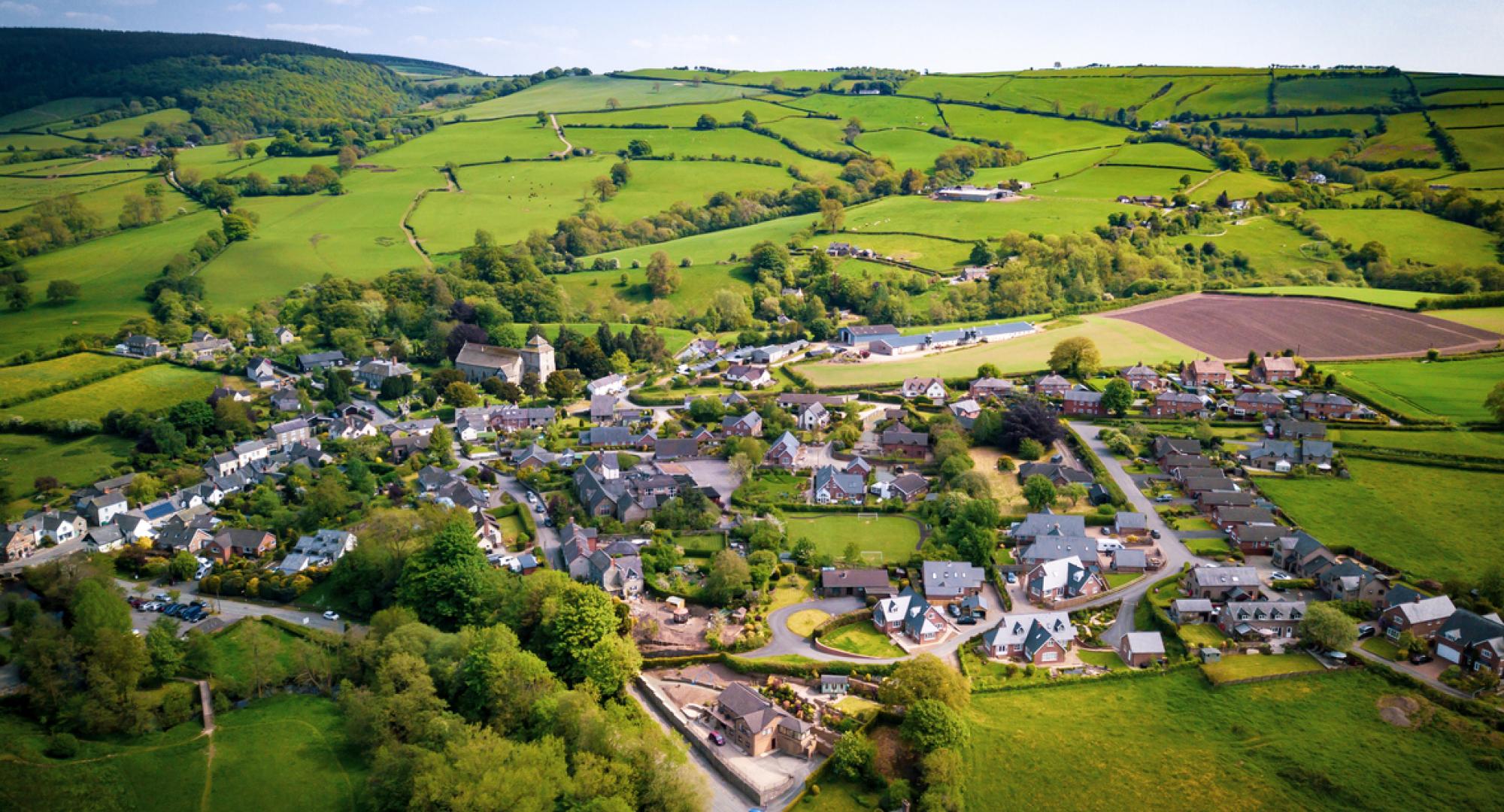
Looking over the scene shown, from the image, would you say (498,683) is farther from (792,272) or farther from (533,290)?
(792,272)

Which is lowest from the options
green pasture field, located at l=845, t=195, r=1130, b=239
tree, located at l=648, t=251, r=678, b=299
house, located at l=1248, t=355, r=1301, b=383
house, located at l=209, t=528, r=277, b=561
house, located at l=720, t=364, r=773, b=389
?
house, located at l=209, t=528, r=277, b=561

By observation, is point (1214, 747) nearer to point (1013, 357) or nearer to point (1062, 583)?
point (1062, 583)

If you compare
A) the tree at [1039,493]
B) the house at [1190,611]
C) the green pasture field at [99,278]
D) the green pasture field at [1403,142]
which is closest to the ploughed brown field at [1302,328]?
the tree at [1039,493]

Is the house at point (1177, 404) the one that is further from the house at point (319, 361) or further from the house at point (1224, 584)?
the house at point (319, 361)

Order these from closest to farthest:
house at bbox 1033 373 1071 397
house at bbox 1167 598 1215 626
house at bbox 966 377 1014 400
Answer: house at bbox 1167 598 1215 626
house at bbox 1033 373 1071 397
house at bbox 966 377 1014 400

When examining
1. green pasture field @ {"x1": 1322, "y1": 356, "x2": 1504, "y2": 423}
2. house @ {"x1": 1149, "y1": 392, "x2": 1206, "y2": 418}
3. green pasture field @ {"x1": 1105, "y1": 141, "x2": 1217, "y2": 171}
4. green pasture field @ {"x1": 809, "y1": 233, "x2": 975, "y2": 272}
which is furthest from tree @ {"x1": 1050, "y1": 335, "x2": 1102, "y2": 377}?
green pasture field @ {"x1": 1105, "y1": 141, "x2": 1217, "y2": 171}

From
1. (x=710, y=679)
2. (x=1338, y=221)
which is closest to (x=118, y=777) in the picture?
(x=710, y=679)

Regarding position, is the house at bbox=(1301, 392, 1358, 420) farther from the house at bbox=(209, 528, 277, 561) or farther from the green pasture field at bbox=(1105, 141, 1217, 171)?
the green pasture field at bbox=(1105, 141, 1217, 171)
